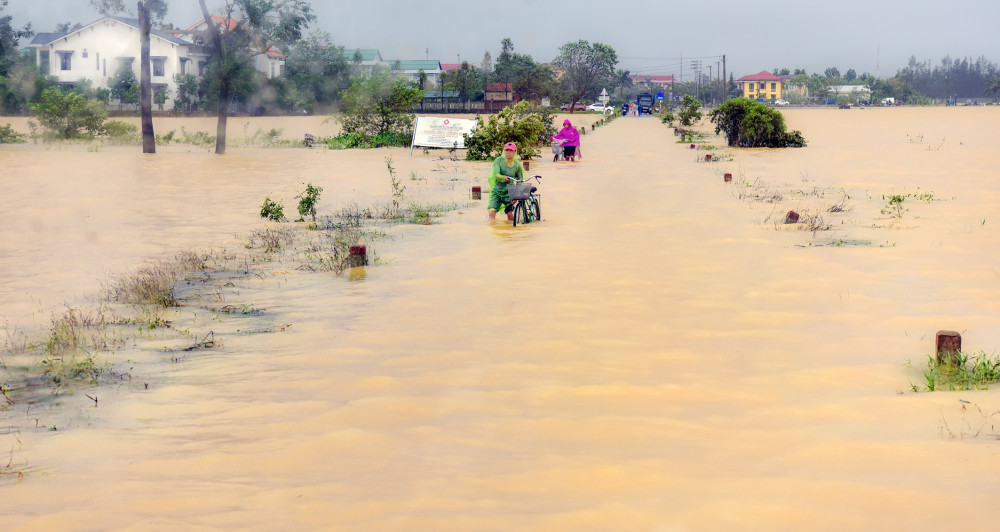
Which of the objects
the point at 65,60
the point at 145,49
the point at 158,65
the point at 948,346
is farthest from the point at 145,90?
the point at 158,65

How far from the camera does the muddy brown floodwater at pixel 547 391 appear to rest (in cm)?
454

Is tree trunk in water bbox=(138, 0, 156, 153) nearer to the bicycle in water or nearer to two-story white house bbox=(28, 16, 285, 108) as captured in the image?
the bicycle in water

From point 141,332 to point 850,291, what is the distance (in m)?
6.66

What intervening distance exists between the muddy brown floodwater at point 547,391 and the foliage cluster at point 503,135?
1543 cm

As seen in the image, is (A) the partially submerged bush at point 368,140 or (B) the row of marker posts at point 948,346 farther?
(A) the partially submerged bush at point 368,140

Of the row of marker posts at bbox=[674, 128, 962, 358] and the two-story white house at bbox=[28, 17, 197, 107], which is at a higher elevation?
the two-story white house at bbox=[28, 17, 197, 107]

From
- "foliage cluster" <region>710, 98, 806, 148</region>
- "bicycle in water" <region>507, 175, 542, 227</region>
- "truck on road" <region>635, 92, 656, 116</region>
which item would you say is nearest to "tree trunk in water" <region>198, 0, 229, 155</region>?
"foliage cluster" <region>710, 98, 806, 148</region>

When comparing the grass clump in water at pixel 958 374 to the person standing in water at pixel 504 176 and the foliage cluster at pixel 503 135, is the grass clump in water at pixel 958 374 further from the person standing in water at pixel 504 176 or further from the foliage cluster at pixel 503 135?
the foliage cluster at pixel 503 135

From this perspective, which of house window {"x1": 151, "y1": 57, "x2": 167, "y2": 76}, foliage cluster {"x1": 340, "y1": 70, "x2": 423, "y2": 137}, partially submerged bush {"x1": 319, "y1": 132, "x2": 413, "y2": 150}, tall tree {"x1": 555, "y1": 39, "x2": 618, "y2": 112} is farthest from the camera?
tall tree {"x1": 555, "y1": 39, "x2": 618, "y2": 112}

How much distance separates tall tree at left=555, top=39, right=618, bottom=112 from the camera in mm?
147500

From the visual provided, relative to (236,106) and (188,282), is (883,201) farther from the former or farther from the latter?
(236,106)

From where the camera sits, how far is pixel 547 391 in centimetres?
636

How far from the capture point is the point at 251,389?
6543 millimetres

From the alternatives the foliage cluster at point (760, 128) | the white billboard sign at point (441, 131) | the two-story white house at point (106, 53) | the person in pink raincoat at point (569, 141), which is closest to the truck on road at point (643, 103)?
the two-story white house at point (106, 53)
